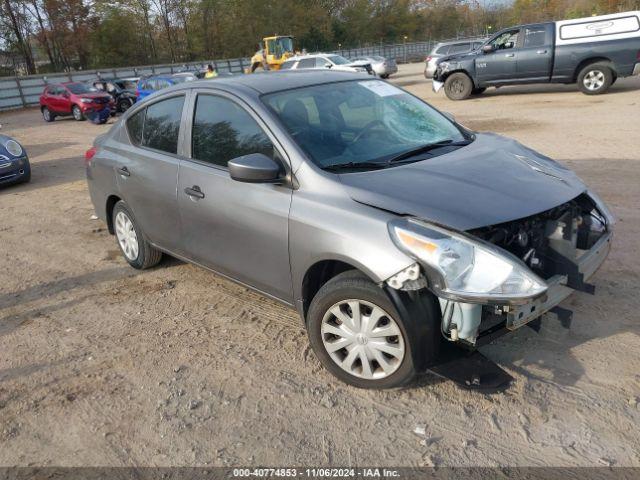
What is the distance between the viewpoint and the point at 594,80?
14773 millimetres

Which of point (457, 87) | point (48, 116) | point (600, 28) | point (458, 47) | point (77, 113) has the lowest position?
point (48, 116)

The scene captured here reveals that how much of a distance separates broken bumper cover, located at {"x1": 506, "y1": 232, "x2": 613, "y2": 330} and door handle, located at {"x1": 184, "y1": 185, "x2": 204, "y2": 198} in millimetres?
2250

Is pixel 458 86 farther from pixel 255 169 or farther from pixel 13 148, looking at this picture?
pixel 255 169

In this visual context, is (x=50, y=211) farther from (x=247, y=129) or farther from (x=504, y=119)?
(x=504, y=119)

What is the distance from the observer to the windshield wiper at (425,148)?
349 centimetres

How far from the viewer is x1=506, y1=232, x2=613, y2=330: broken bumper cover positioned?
8.97ft

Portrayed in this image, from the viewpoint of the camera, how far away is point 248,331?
3926mm

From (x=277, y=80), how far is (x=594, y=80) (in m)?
13.7

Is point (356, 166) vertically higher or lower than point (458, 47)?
higher

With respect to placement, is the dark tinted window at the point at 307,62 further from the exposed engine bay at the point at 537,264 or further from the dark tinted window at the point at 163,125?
the exposed engine bay at the point at 537,264

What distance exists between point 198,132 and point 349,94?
3.78 feet

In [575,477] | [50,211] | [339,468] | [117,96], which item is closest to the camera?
[575,477]

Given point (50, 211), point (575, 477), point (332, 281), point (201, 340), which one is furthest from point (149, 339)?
point (50, 211)

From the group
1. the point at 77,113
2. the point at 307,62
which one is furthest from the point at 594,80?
the point at 77,113
